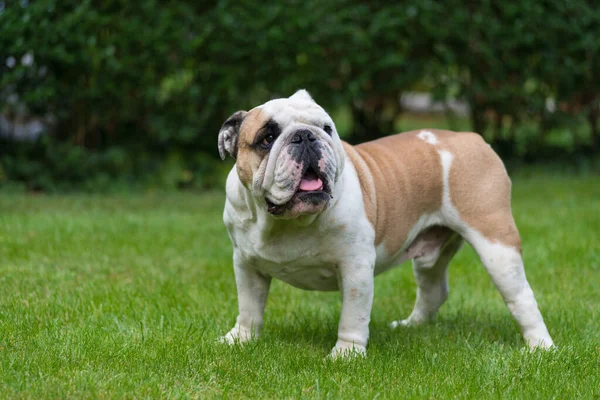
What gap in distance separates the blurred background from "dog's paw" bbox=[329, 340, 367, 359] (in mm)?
5296

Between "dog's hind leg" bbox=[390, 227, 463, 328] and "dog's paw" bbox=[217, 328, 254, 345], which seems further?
"dog's hind leg" bbox=[390, 227, 463, 328]

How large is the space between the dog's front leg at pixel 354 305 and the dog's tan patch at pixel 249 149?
0.65 meters

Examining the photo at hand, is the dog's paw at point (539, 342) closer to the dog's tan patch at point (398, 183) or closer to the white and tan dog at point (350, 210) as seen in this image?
the white and tan dog at point (350, 210)

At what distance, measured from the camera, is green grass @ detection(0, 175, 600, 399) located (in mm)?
3627

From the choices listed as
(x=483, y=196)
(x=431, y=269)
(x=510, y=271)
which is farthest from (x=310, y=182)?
(x=431, y=269)

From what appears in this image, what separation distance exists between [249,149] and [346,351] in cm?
107

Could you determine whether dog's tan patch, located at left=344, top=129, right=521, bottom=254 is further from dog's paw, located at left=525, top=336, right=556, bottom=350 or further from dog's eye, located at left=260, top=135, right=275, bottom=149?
dog's eye, located at left=260, top=135, right=275, bottom=149

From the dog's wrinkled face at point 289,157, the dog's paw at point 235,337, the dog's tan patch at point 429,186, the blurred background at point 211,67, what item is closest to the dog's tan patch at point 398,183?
the dog's tan patch at point 429,186

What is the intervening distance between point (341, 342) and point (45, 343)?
139 cm

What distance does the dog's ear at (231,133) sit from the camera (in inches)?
157

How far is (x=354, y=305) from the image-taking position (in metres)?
4.09

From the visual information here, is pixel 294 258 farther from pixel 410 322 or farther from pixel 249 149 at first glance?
pixel 410 322

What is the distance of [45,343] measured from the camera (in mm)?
3990

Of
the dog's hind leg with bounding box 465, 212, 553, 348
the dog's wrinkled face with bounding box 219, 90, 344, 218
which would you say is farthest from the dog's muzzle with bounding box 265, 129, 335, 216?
the dog's hind leg with bounding box 465, 212, 553, 348
